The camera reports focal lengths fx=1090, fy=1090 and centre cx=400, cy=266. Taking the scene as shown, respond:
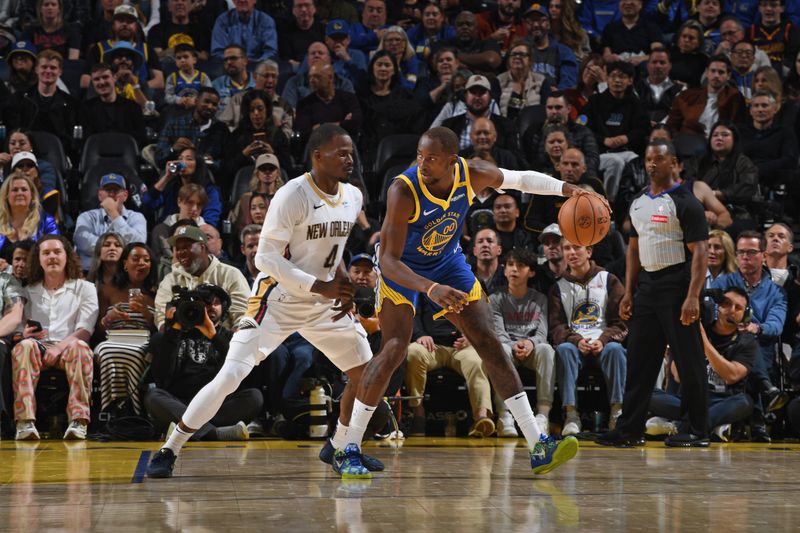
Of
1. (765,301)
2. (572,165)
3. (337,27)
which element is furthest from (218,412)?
(337,27)

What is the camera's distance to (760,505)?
4.74 meters

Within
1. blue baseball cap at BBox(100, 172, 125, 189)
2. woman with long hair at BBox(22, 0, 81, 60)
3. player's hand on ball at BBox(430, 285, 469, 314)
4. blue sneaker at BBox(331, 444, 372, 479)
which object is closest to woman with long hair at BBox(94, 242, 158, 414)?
blue baseball cap at BBox(100, 172, 125, 189)

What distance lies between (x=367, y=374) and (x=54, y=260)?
418 centimetres

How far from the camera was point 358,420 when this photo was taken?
571 centimetres

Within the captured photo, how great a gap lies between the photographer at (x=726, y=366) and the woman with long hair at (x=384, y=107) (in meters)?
4.44

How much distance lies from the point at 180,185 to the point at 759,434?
5.86 m

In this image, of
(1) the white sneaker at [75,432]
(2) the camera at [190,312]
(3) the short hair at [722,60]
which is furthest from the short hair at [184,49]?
(3) the short hair at [722,60]

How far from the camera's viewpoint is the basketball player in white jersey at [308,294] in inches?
224

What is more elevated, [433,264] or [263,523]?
[433,264]

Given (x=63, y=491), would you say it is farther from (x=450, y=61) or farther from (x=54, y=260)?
(x=450, y=61)

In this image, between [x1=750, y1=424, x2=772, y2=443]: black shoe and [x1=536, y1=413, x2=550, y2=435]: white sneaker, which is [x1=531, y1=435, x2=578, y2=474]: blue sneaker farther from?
[x1=750, y1=424, x2=772, y2=443]: black shoe

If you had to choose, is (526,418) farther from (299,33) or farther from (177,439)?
(299,33)

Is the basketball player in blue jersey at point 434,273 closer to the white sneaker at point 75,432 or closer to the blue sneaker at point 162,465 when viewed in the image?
the blue sneaker at point 162,465

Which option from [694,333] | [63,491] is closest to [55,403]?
[63,491]
